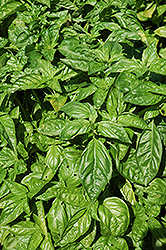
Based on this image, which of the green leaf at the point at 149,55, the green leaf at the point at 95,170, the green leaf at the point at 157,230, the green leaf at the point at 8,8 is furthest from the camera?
the green leaf at the point at 8,8

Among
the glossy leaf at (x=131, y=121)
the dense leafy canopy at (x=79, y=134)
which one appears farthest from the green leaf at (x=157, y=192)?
the glossy leaf at (x=131, y=121)

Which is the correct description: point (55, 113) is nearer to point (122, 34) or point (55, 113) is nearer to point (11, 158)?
point (11, 158)

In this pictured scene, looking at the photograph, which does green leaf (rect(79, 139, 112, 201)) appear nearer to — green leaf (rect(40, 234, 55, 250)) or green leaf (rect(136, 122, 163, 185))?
green leaf (rect(136, 122, 163, 185))

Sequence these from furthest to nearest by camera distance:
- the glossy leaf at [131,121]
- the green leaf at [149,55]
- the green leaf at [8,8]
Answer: the green leaf at [8,8]
the green leaf at [149,55]
the glossy leaf at [131,121]

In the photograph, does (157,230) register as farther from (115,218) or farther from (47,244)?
(47,244)

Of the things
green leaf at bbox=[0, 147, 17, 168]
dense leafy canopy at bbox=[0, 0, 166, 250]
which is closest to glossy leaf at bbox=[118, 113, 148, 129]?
dense leafy canopy at bbox=[0, 0, 166, 250]

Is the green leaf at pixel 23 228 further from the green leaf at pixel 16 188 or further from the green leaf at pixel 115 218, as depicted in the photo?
the green leaf at pixel 115 218
